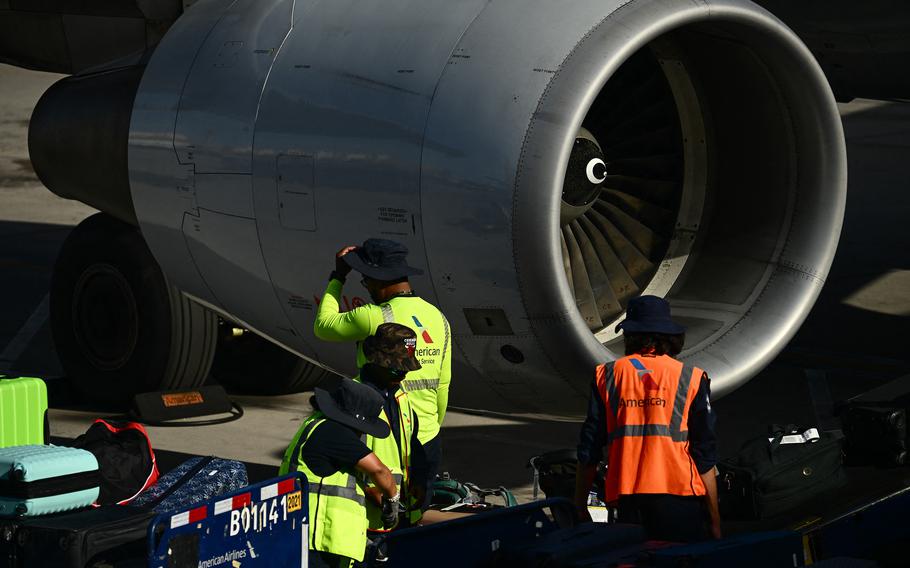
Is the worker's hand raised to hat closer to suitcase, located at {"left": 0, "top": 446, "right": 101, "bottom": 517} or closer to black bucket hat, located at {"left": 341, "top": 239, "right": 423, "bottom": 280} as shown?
black bucket hat, located at {"left": 341, "top": 239, "right": 423, "bottom": 280}

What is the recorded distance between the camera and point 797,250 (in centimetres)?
884

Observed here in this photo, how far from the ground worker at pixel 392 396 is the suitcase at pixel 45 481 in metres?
1.34

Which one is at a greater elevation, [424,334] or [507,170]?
[507,170]

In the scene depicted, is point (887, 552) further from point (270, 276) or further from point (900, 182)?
point (900, 182)

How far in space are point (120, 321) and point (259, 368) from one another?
132 cm

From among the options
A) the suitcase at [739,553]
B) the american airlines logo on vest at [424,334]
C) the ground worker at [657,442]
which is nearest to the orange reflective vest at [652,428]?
the ground worker at [657,442]

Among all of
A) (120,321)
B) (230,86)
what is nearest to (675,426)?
(230,86)

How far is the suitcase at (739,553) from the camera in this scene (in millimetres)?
5020

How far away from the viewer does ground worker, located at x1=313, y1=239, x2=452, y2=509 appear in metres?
6.96

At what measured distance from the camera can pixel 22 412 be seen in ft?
25.0

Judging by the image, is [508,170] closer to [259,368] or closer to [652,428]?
[652,428]

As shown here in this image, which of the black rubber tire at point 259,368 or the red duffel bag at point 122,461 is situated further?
the black rubber tire at point 259,368

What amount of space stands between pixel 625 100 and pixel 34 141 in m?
4.42

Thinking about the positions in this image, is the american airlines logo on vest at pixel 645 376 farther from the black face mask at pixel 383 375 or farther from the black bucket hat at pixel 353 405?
the black bucket hat at pixel 353 405
